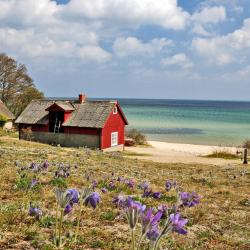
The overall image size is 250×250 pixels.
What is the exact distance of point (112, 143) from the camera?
4506 cm

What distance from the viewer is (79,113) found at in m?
44.8

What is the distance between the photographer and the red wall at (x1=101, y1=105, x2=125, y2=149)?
141 ft

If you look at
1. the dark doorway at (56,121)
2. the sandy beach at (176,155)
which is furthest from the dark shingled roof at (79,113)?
the sandy beach at (176,155)

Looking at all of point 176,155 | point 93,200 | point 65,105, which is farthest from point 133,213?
point 65,105

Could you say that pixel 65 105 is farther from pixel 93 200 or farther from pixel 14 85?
pixel 93 200

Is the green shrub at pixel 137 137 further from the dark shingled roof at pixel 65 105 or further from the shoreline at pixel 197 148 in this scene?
the dark shingled roof at pixel 65 105

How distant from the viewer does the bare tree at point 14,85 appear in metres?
67.2

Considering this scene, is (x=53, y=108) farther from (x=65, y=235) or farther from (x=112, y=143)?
(x=65, y=235)

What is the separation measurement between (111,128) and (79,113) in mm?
4225

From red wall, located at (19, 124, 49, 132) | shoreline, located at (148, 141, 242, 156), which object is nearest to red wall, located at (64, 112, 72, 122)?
red wall, located at (19, 124, 49, 132)

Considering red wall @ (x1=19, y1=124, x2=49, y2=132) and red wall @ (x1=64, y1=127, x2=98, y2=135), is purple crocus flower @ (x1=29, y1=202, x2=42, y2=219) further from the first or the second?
red wall @ (x1=19, y1=124, x2=49, y2=132)

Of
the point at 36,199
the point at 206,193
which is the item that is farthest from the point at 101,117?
the point at 36,199

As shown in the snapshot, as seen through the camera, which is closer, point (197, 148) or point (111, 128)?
point (111, 128)

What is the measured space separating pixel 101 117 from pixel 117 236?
37.1 meters
